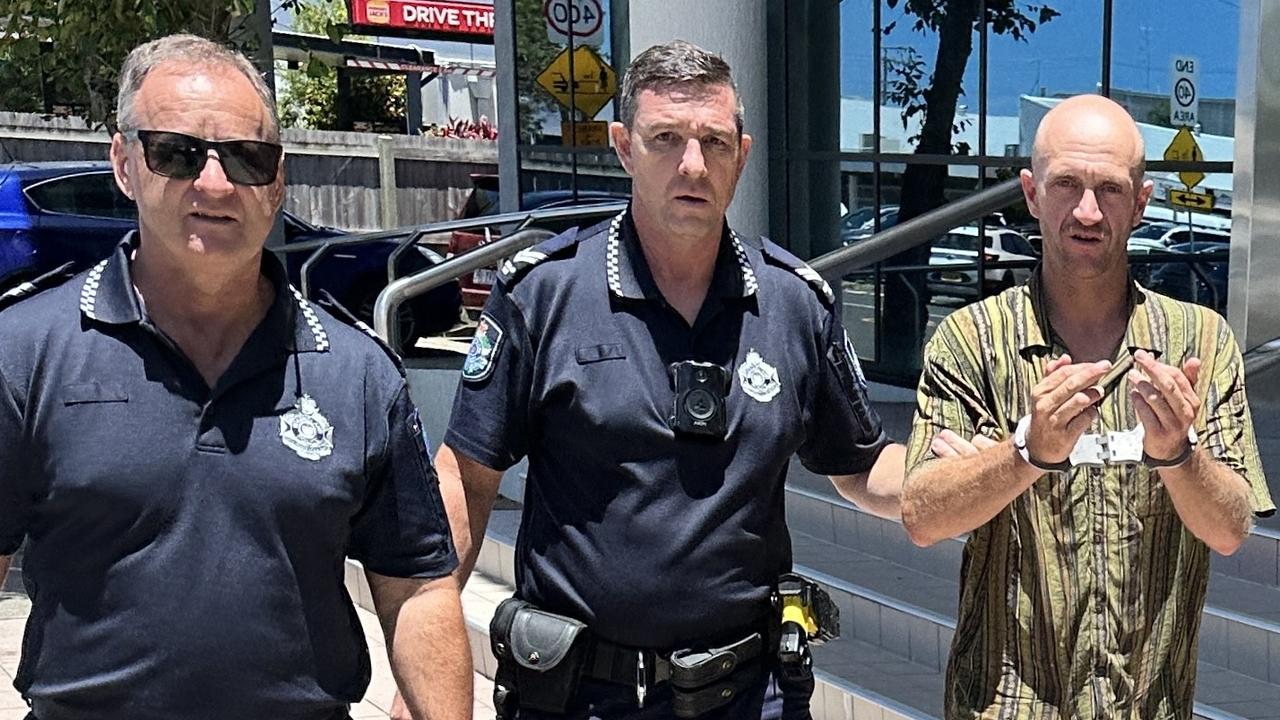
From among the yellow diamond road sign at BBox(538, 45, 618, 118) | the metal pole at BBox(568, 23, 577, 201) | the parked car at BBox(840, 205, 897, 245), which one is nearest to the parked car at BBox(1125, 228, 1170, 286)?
the parked car at BBox(840, 205, 897, 245)

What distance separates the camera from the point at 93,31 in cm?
793

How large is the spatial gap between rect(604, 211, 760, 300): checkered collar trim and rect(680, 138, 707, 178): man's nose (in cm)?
23

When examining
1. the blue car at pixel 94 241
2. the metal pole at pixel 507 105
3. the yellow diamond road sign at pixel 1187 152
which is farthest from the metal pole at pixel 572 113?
the yellow diamond road sign at pixel 1187 152

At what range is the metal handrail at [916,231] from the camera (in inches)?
234

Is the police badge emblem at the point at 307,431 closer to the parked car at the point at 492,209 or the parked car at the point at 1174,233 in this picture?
the parked car at the point at 1174,233

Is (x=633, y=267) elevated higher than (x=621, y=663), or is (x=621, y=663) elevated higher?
(x=633, y=267)

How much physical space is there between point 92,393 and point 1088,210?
4.66ft

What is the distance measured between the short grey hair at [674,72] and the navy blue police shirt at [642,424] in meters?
0.27

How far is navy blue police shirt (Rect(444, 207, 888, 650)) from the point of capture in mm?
2793

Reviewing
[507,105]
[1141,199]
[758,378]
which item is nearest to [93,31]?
[507,105]

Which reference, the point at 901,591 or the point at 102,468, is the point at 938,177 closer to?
the point at 901,591

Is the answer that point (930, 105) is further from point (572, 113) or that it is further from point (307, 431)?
point (307, 431)

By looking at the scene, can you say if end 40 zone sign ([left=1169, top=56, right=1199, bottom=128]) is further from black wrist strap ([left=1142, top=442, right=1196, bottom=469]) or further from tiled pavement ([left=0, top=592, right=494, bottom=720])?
black wrist strap ([left=1142, top=442, right=1196, bottom=469])

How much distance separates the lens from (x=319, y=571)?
7.74ft
